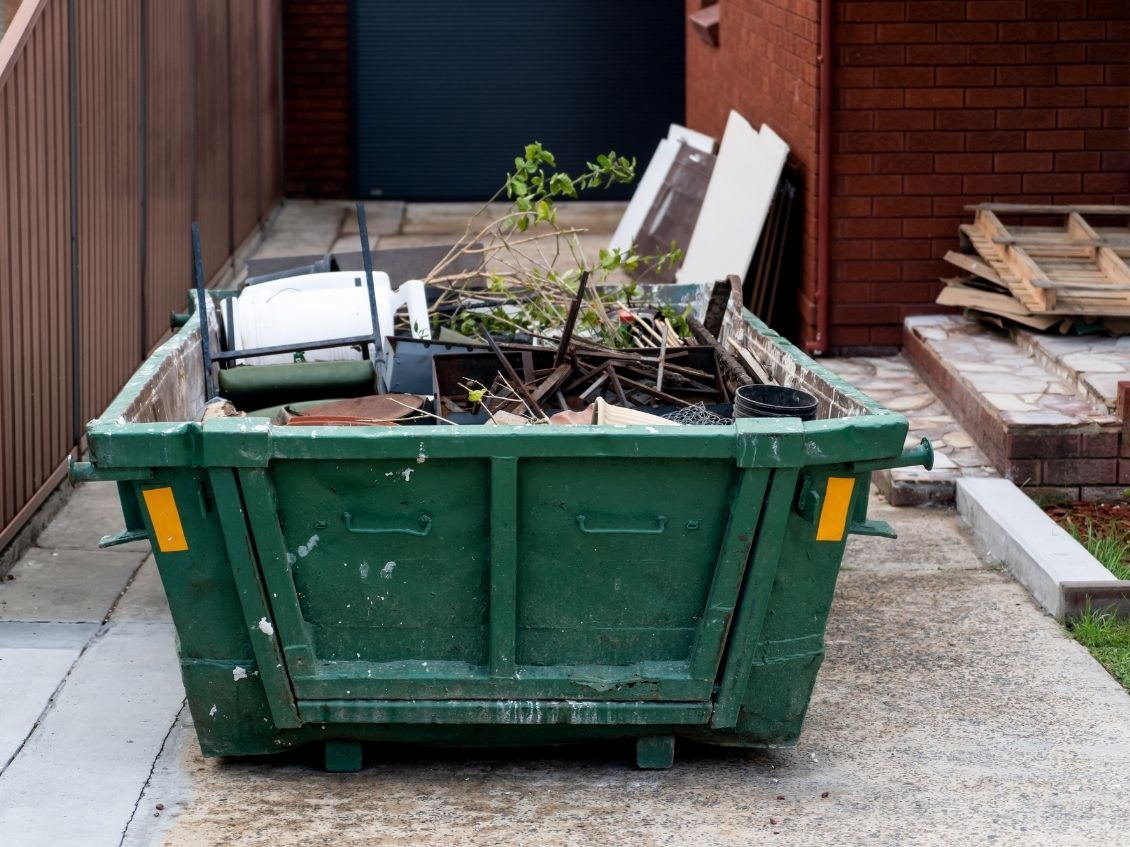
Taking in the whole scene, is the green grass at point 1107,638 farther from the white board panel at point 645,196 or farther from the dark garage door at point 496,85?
the dark garage door at point 496,85

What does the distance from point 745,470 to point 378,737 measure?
1.27 metres

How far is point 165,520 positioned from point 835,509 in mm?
1736

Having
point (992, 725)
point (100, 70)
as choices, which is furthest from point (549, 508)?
point (100, 70)

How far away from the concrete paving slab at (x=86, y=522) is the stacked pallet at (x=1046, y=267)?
425 centimetres

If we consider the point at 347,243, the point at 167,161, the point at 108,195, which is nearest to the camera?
the point at 108,195

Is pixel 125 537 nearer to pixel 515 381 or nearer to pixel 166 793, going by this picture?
pixel 166 793

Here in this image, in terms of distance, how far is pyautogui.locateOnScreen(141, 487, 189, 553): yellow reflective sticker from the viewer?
3.91 meters

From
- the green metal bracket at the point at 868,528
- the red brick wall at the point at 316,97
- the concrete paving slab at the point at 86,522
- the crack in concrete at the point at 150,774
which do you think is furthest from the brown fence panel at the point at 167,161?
the red brick wall at the point at 316,97

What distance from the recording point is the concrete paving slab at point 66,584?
18.1 ft

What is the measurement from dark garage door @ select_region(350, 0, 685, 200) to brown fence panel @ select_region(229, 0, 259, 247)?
210 cm

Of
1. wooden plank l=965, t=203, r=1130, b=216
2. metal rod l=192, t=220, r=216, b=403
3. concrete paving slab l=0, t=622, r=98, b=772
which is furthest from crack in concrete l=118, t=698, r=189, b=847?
wooden plank l=965, t=203, r=1130, b=216

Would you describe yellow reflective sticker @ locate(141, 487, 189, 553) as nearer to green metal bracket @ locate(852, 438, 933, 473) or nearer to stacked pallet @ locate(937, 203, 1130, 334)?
green metal bracket @ locate(852, 438, 933, 473)

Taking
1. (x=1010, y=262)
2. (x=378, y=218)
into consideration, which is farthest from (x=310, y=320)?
(x=378, y=218)

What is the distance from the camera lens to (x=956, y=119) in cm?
828
